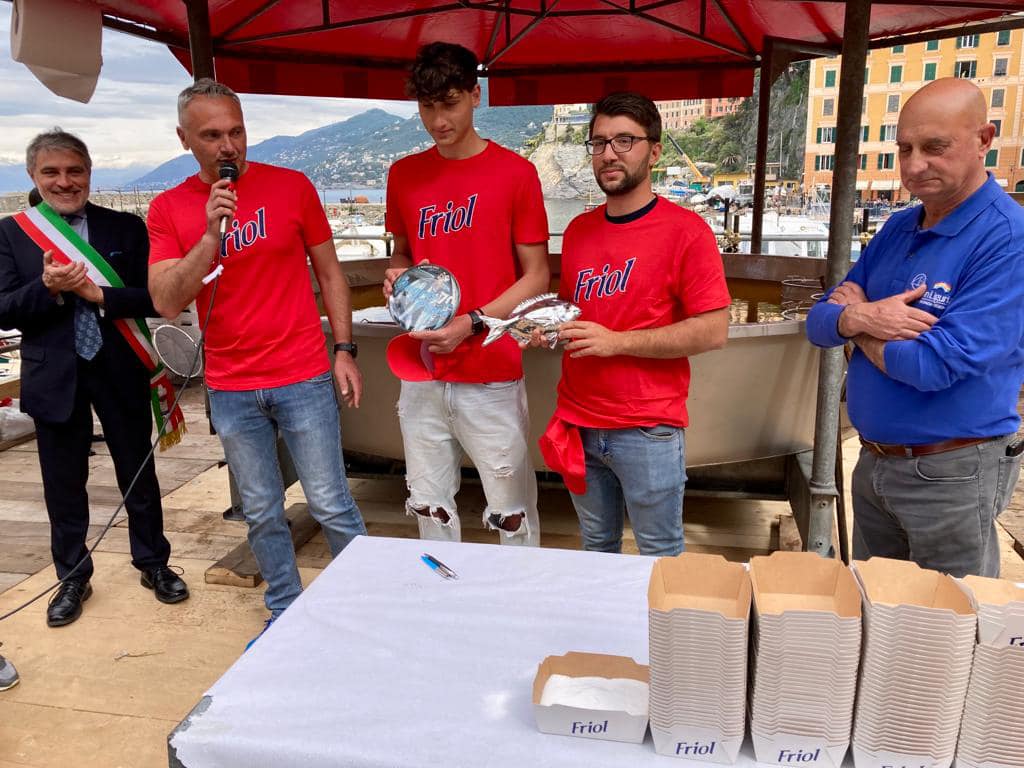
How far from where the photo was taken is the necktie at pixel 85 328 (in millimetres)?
2375

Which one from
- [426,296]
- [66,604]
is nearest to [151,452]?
[66,604]

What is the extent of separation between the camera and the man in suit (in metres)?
2.30

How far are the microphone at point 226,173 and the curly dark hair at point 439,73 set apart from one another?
48 centimetres

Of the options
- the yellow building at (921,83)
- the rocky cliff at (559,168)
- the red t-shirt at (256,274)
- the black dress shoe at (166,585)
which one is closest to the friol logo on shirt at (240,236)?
the red t-shirt at (256,274)

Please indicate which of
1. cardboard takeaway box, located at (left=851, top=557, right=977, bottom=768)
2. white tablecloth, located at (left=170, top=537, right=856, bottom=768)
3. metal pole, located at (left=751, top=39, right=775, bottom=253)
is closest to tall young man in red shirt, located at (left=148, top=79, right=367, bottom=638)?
white tablecloth, located at (left=170, top=537, right=856, bottom=768)

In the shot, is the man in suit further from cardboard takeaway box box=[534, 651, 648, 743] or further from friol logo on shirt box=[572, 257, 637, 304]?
cardboard takeaway box box=[534, 651, 648, 743]

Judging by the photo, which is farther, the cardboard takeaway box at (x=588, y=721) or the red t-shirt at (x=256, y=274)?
the red t-shirt at (x=256, y=274)

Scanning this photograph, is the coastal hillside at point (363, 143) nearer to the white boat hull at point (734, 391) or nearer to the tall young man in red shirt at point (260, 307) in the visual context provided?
the tall young man in red shirt at point (260, 307)

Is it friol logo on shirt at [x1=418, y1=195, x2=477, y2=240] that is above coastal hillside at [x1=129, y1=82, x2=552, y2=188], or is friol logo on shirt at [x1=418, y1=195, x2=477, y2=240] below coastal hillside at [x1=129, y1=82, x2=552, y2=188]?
below

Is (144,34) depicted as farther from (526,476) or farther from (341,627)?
(341,627)

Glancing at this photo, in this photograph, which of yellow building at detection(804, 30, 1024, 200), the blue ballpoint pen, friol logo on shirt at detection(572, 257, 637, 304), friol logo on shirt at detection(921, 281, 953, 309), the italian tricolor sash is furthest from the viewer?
yellow building at detection(804, 30, 1024, 200)

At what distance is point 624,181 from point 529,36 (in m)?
3.49

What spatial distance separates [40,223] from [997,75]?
54936mm

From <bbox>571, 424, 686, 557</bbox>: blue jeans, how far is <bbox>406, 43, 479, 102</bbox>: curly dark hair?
2.96 ft
